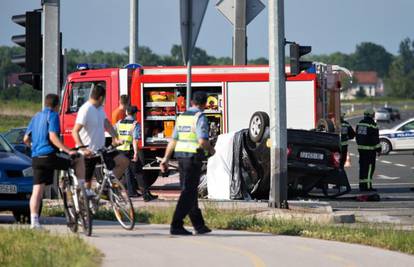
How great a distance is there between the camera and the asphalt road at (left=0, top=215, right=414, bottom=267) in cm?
1246

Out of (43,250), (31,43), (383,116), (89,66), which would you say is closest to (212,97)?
(89,66)

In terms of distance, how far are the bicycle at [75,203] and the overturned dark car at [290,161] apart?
727 cm

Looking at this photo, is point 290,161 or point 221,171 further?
point 290,161

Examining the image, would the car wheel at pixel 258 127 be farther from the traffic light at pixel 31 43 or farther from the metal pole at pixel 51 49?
the traffic light at pixel 31 43

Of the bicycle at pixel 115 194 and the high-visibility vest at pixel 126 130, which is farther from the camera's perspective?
the high-visibility vest at pixel 126 130

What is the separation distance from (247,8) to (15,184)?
875 centimetres

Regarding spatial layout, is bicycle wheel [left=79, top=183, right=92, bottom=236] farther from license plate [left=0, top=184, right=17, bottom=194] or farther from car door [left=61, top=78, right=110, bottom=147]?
car door [left=61, top=78, right=110, bottom=147]

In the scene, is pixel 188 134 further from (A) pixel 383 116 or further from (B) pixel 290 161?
(A) pixel 383 116

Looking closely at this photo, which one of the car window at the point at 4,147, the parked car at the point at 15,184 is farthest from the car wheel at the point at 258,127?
the parked car at the point at 15,184

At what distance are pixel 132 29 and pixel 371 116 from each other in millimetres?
9668

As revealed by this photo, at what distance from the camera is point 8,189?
671 inches

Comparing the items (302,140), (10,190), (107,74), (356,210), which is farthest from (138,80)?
(10,190)

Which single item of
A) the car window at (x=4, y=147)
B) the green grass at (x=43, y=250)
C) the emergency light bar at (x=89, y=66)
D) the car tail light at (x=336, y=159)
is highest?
the emergency light bar at (x=89, y=66)

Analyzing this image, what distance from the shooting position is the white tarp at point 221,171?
73.3 feet
